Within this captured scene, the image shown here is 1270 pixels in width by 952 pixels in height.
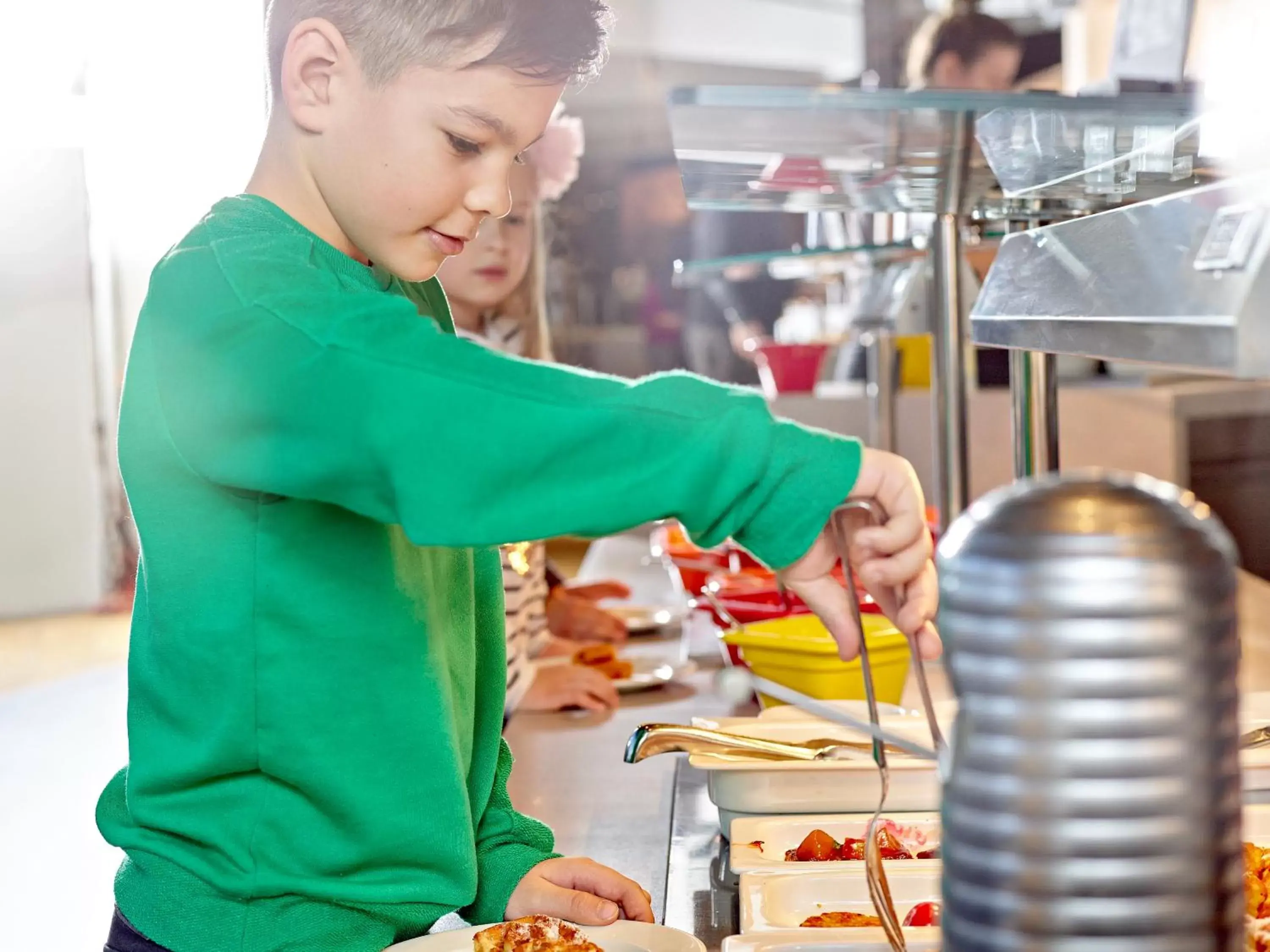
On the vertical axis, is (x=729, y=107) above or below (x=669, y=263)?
below

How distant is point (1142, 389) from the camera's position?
10.3 ft

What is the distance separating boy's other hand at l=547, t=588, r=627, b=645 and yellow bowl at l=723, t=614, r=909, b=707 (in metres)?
0.62

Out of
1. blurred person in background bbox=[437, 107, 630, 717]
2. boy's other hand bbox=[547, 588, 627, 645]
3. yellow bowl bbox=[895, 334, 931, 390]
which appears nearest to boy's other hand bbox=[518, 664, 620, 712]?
blurred person in background bbox=[437, 107, 630, 717]

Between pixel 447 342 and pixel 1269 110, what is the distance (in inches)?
17.2

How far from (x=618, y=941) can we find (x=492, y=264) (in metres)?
1.12

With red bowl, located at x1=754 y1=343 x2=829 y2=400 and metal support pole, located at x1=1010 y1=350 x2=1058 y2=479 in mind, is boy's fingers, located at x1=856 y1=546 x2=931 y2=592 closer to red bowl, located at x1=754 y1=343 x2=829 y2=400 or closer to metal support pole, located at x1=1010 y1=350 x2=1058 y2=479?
metal support pole, located at x1=1010 y1=350 x2=1058 y2=479

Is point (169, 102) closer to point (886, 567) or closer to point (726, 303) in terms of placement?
point (726, 303)

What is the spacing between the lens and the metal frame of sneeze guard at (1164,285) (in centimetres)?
52

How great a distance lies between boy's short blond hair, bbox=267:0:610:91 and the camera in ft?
2.49

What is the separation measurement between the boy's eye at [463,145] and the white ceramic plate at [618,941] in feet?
1.46

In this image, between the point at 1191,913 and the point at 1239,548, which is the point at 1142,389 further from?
the point at 1191,913

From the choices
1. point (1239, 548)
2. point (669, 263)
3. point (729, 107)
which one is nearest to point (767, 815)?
point (729, 107)

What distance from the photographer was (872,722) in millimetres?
560

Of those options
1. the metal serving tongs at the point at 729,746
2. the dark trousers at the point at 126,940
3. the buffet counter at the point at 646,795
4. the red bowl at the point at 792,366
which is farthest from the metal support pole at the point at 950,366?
the red bowl at the point at 792,366
